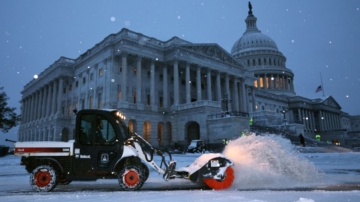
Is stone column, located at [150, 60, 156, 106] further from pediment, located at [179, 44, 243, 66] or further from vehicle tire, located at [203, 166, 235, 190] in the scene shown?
vehicle tire, located at [203, 166, 235, 190]

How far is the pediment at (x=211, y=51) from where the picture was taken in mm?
44459

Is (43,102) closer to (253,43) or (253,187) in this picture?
(253,187)

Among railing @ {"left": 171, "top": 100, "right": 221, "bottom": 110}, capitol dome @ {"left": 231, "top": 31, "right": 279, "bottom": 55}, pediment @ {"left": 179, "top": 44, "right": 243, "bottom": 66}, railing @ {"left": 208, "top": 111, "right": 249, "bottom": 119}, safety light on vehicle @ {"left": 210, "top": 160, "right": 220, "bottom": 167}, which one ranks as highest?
capitol dome @ {"left": 231, "top": 31, "right": 279, "bottom": 55}

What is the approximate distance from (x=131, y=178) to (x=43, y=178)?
257 centimetres

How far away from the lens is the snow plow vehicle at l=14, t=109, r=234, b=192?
7871mm

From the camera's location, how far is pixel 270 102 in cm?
7825

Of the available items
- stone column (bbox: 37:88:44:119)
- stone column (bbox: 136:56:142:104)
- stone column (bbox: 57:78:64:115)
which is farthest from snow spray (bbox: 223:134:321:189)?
stone column (bbox: 37:88:44:119)

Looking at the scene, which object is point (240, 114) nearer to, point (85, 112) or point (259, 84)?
point (85, 112)

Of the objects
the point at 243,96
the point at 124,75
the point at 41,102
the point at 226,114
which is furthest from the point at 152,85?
the point at 41,102

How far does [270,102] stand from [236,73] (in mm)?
30326

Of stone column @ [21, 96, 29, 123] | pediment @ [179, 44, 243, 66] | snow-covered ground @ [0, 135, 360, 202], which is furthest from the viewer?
stone column @ [21, 96, 29, 123]

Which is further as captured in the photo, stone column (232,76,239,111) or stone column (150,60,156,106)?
stone column (232,76,239,111)

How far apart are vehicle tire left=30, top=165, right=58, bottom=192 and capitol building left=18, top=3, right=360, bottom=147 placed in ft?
89.7

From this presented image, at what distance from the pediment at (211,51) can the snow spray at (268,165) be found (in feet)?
114
